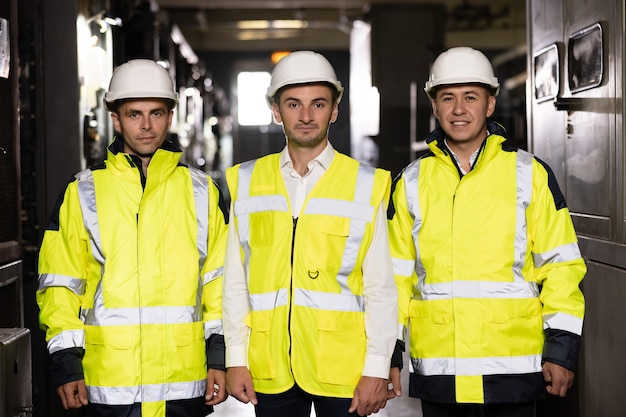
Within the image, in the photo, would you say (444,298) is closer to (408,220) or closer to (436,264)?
(436,264)

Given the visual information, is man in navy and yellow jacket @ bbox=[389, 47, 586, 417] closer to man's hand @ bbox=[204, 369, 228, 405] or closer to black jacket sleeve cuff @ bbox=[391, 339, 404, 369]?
black jacket sleeve cuff @ bbox=[391, 339, 404, 369]

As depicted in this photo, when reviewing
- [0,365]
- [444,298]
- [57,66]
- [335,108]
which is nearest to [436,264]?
[444,298]

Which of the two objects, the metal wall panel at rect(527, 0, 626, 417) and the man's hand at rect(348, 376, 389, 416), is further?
the metal wall panel at rect(527, 0, 626, 417)

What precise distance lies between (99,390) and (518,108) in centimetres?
1295

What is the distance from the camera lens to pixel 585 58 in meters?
4.18

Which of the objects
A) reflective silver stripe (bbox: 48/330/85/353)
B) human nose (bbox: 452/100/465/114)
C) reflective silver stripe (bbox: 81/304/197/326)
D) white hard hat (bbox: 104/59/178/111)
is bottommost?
reflective silver stripe (bbox: 48/330/85/353)

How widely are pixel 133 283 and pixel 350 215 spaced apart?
747mm

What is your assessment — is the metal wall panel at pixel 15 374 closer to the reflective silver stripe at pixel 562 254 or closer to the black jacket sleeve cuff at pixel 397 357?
the black jacket sleeve cuff at pixel 397 357

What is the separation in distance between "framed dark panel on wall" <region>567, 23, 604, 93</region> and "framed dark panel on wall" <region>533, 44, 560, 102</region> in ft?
0.53

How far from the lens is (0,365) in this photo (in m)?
2.64

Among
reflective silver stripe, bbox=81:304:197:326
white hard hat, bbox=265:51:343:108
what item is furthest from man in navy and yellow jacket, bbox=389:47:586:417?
reflective silver stripe, bbox=81:304:197:326

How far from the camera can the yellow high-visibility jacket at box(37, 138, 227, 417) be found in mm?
2850

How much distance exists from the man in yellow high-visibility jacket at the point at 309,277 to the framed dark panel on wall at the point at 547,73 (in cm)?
211

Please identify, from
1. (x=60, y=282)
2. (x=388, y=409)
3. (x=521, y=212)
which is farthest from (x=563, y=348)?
(x=388, y=409)
